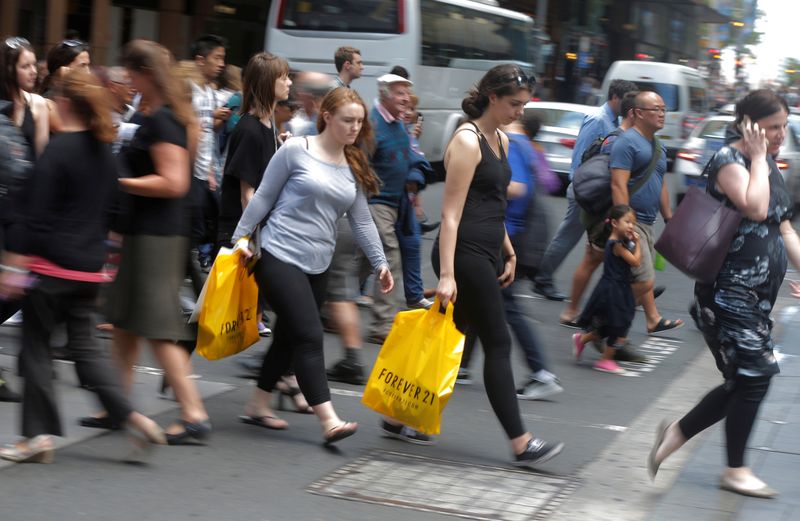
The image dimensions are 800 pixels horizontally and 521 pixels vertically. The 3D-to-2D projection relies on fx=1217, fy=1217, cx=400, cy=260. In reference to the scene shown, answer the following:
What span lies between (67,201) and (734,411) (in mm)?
2744

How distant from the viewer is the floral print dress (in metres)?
4.79

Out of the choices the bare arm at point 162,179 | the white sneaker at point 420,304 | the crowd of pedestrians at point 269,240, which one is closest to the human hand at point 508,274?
the crowd of pedestrians at point 269,240

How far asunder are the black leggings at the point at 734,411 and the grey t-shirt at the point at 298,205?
68.4 inches

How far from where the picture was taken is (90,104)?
4.60 metres

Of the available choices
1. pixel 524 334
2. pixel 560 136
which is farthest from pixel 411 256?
pixel 560 136

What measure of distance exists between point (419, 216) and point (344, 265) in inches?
136

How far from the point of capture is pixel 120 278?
5.15 meters

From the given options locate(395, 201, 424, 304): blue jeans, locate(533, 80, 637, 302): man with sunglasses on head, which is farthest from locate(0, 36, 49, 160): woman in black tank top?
locate(533, 80, 637, 302): man with sunglasses on head

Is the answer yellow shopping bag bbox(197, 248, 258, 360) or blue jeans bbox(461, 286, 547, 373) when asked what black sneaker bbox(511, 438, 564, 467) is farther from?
blue jeans bbox(461, 286, 547, 373)

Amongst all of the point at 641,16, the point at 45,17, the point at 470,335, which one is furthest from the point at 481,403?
the point at 641,16

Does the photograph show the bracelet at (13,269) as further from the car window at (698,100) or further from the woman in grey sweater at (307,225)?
the car window at (698,100)

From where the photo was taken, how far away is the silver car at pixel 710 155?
17.1 m

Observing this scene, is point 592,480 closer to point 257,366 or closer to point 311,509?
point 311,509

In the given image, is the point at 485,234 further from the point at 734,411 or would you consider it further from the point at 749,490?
the point at 749,490
